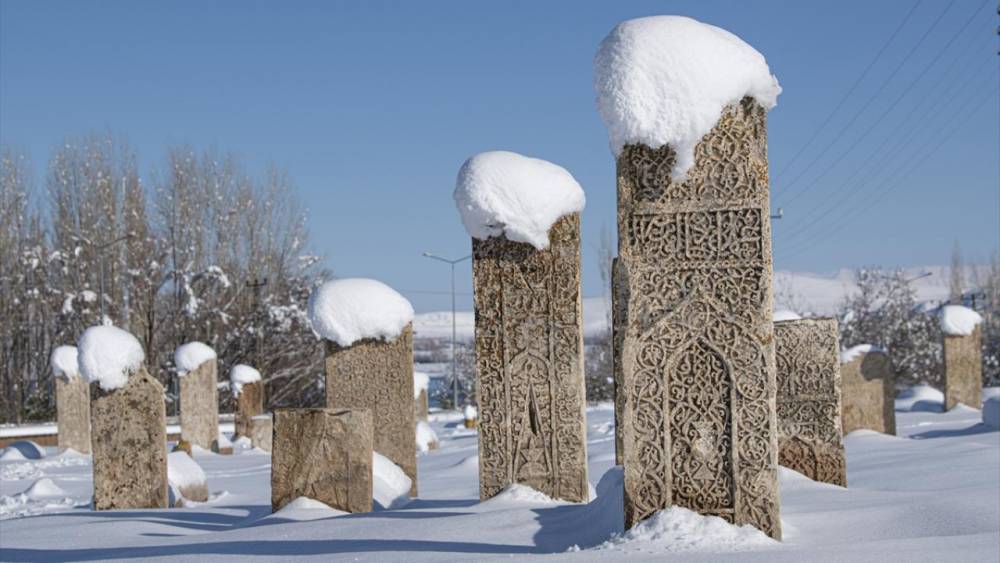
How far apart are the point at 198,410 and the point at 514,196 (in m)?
13.8

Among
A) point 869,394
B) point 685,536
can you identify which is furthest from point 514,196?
point 869,394

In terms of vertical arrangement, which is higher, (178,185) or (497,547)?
(178,185)

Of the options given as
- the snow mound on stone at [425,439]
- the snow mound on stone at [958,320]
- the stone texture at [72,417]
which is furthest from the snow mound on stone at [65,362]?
the snow mound on stone at [958,320]

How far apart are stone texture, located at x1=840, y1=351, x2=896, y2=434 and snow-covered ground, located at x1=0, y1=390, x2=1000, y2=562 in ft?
14.8

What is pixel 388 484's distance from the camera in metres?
9.80

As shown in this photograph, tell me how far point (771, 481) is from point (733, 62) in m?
2.02

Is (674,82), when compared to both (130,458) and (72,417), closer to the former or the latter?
(130,458)

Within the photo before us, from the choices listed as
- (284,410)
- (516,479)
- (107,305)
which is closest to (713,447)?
(516,479)

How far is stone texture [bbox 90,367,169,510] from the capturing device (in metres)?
11.1

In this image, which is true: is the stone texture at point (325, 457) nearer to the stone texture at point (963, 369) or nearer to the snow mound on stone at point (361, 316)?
the snow mound on stone at point (361, 316)

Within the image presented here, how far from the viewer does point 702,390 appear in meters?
5.62

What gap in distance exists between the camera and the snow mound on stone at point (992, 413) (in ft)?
51.2

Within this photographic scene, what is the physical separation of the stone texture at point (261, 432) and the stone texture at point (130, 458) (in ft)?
34.1

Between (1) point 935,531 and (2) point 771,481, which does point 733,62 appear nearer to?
(2) point 771,481
